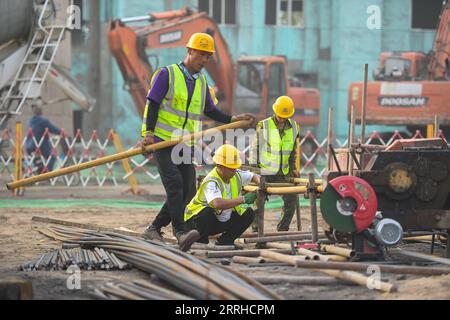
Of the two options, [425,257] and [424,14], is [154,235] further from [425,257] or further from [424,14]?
[424,14]

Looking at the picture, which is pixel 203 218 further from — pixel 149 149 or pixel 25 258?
pixel 25 258

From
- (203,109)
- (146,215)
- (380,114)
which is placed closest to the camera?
(203,109)

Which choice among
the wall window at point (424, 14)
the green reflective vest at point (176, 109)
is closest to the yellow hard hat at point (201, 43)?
the green reflective vest at point (176, 109)

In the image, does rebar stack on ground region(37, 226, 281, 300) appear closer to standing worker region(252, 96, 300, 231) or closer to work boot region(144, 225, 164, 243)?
work boot region(144, 225, 164, 243)

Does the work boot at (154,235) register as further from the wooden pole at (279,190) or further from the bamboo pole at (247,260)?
the bamboo pole at (247,260)

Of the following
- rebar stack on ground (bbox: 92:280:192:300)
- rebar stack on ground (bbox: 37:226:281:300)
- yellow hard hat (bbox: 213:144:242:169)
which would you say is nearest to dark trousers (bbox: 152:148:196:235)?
yellow hard hat (bbox: 213:144:242:169)

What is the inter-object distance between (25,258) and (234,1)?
2720 centimetres

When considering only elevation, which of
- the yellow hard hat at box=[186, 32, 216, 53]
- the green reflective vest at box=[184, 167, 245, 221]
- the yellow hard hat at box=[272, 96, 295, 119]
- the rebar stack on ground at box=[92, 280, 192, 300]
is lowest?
the rebar stack on ground at box=[92, 280, 192, 300]

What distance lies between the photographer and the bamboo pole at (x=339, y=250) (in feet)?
25.9

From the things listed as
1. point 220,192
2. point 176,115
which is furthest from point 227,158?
point 176,115

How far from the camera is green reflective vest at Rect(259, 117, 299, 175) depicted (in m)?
10.9

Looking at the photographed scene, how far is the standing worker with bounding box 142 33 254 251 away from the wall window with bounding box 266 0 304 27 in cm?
2674
